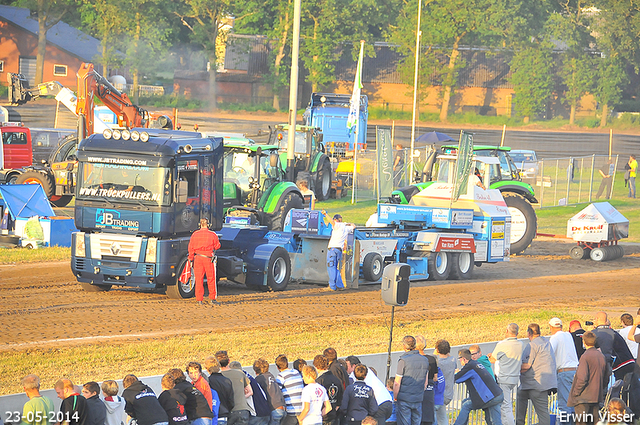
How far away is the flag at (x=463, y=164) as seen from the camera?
20.2 metres

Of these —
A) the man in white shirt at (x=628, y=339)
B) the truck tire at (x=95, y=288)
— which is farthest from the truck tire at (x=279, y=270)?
the man in white shirt at (x=628, y=339)

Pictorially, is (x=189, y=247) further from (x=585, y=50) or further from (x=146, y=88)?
(x=585, y=50)

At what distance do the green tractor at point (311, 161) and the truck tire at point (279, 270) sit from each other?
1239 cm

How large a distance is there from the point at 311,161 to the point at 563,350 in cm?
2076

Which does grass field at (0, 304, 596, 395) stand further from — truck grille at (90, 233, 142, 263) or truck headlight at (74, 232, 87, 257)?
truck headlight at (74, 232, 87, 257)

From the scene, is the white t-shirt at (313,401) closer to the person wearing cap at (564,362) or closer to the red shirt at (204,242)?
the person wearing cap at (564,362)

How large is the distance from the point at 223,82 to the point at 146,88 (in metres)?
6.60

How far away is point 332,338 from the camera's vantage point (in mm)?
13219

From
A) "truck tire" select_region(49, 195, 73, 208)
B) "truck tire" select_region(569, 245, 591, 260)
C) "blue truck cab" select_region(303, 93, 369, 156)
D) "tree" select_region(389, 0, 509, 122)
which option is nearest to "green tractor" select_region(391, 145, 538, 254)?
"truck tire" select_region(569, 245, 591, 260)

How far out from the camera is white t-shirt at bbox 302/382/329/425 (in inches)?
314

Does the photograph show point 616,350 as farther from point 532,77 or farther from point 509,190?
point 532,77

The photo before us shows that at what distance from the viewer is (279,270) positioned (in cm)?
1666

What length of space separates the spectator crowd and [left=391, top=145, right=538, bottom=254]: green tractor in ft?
40.7

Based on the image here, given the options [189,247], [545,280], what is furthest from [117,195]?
[545,280]
